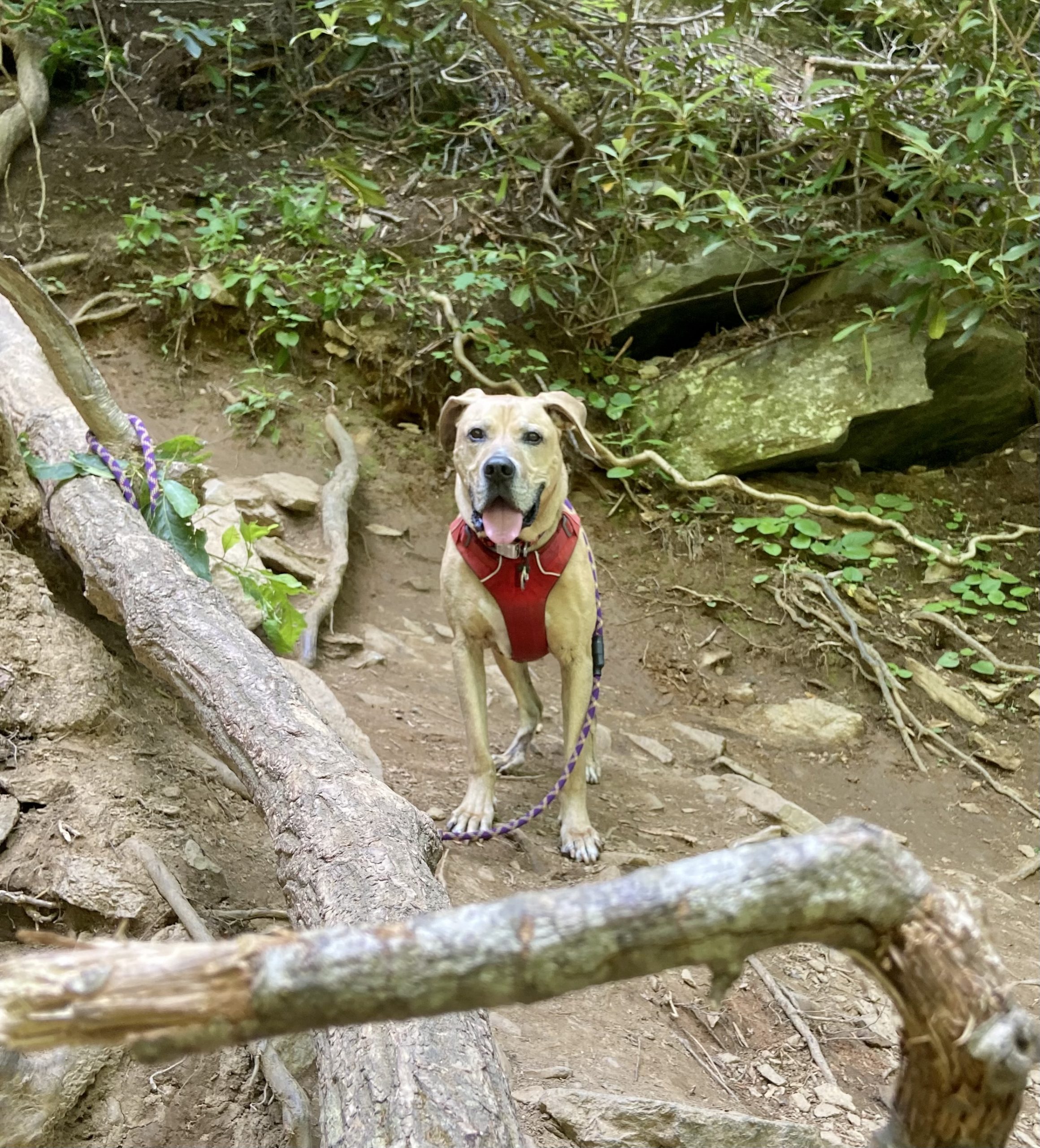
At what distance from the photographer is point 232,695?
222 centimetres

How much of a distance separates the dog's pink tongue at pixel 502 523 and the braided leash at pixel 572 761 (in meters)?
0.47

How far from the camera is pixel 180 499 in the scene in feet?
9.57

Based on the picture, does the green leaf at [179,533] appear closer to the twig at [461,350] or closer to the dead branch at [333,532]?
the dead branch at [333,532]

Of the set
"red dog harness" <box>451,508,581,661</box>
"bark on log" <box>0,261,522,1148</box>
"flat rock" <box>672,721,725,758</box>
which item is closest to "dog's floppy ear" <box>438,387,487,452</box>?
"red dog harness" <box>451,508,581,661</box>

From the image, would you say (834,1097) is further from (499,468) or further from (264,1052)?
(499,468)

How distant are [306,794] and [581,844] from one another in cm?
184

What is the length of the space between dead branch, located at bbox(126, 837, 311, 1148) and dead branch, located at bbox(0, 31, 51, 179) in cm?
706

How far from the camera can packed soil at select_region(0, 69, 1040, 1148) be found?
2102 mm

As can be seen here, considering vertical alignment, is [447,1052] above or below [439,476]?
above

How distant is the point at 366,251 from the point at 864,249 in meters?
4.01

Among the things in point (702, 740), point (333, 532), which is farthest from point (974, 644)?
point (333, 532)

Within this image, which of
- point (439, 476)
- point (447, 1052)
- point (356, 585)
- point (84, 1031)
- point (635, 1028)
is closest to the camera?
point (84, 1031)

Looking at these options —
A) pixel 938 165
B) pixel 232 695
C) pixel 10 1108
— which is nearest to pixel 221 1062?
pixel 10 1108

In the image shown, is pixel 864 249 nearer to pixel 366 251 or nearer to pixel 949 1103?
pixel 366 251
